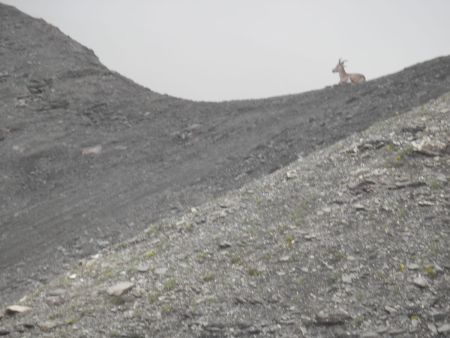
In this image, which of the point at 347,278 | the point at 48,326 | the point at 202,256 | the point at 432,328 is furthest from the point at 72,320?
the point at 432,328

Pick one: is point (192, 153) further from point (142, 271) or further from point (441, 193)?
point (441, 193)

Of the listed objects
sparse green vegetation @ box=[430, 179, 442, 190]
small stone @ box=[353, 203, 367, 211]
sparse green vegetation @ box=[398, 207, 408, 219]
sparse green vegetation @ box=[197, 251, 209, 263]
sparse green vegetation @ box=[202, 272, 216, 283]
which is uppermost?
sparse green vegetation @ box=[430, 179, 442, 190]

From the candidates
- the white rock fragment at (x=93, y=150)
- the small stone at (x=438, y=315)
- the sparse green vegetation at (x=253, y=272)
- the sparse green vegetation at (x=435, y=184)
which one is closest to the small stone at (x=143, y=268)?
the sparse green vegetation at (x=253, y=272)

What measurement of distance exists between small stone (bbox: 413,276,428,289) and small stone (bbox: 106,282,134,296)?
17.7 ft

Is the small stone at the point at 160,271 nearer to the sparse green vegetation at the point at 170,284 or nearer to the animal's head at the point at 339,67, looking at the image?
the sparse green vegetation at the point at 170,284

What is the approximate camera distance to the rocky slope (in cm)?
1028

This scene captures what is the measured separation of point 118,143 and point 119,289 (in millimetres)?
13580

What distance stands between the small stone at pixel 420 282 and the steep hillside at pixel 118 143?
26.7ft

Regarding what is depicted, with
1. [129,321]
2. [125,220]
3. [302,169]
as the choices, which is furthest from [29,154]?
[129,321]

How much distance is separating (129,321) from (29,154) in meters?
16.0

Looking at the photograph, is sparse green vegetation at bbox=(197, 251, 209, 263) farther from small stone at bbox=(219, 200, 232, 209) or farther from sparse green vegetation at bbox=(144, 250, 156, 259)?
small stone at bbox=(219, 200, 232, 209)

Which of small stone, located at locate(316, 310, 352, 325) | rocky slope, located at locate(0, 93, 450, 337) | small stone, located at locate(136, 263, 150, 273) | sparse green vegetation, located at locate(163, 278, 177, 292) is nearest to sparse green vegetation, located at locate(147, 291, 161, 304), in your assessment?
rocky slope, located at locate(0, 93, 450, 337)

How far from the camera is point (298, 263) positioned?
1195 centimetres

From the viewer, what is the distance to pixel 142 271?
13164mm
